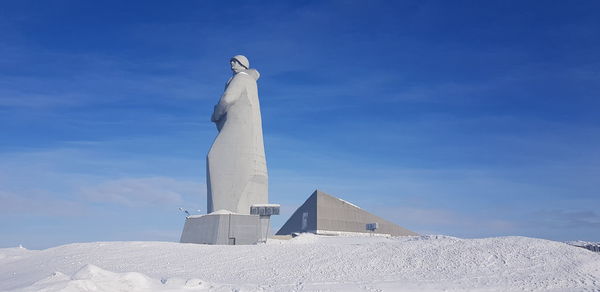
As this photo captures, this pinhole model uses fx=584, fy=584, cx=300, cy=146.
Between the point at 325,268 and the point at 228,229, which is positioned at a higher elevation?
the point at 228,229

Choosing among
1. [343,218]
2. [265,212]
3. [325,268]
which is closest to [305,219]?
[343,218]

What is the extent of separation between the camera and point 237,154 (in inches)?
998

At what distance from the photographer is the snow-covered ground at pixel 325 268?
40.1 feet

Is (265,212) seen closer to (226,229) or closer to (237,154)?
(226,229)

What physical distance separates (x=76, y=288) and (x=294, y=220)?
23.8m

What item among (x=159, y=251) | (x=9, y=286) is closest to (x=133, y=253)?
(x=159, y=251)

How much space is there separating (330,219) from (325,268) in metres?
17.5

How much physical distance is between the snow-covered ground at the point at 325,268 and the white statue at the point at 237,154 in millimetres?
5493

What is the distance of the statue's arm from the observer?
85.1 ft

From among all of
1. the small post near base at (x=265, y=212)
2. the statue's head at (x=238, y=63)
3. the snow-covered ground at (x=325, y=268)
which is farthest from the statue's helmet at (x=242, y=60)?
the snow-covered ground at (x=325, y=268)

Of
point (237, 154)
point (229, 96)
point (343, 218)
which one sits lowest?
point (343, 218)

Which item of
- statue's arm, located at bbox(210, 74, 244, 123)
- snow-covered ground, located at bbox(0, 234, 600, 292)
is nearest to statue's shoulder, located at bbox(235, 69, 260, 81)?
statue's arm, located at bbox(210, 74, 244, 123)

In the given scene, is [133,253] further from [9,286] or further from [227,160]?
[227,160]

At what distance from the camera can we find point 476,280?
515 inches
